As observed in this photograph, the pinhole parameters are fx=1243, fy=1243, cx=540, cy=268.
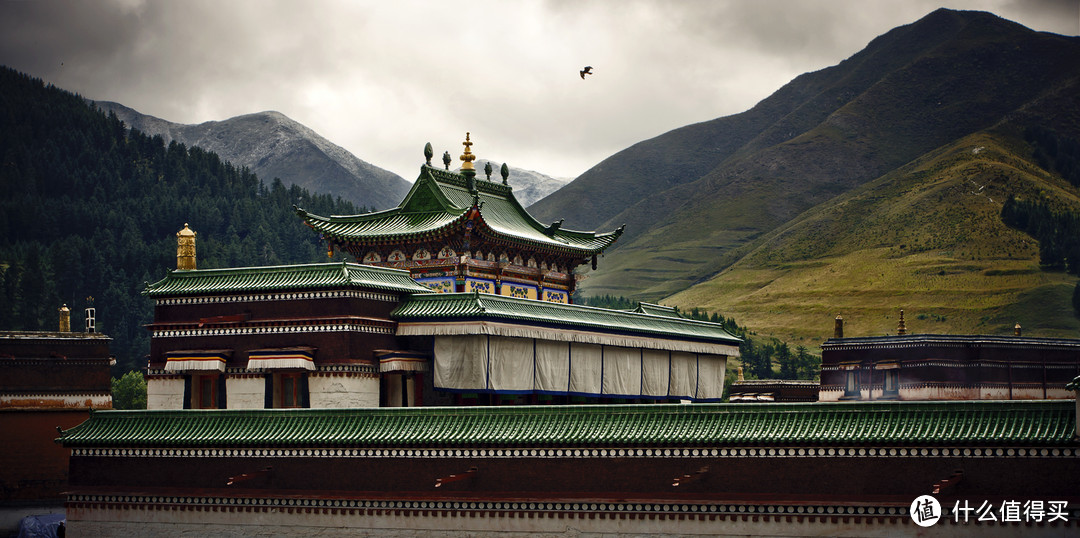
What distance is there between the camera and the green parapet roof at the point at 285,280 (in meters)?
37.5

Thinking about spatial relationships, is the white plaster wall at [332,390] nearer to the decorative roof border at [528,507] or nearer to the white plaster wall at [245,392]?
the white plaster wall at [245,392]

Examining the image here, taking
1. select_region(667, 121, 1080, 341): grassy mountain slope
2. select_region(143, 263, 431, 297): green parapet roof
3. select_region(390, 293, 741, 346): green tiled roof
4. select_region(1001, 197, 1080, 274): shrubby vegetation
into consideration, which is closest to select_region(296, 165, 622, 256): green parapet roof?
select_region(390, 293, 741, 346): green tiled roof

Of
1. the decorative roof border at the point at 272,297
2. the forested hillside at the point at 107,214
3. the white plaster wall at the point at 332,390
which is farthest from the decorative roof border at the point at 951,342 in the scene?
the forested hillside at the point at 107,214

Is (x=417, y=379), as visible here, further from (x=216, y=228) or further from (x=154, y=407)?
(x=216, y=228)

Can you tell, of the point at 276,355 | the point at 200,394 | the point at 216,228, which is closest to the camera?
the point at 276,355

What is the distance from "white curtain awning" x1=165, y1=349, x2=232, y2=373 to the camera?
3838cm

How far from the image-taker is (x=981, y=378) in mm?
59594

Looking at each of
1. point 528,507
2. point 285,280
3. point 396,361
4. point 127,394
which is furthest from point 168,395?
point 127,394

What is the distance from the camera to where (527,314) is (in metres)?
39.7

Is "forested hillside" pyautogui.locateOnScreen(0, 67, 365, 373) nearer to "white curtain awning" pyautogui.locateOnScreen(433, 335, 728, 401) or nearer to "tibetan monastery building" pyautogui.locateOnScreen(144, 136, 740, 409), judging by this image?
"tibetan monastery building" pyautogui.locateOnScreen(144, 136, 740, 409)

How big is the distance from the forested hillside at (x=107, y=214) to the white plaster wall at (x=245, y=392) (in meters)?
84.8

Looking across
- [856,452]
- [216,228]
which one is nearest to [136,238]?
[216,228]

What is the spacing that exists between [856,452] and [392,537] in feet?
38.9

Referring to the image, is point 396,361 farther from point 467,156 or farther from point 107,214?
point 107,214
